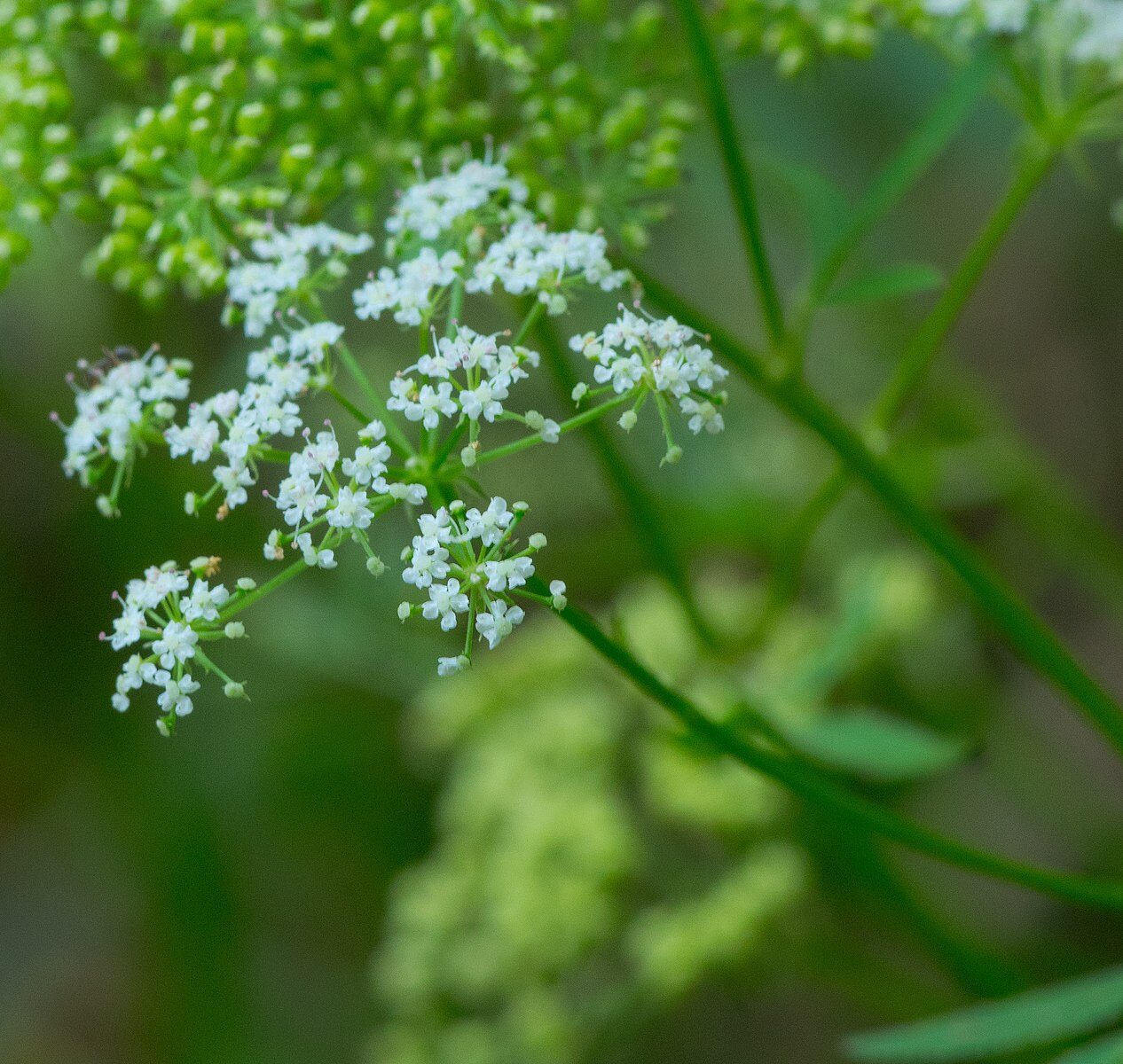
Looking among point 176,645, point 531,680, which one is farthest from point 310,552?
point 531,680

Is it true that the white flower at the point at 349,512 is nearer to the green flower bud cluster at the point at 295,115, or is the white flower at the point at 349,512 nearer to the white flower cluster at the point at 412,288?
the white flower cluster at the point at 412,288

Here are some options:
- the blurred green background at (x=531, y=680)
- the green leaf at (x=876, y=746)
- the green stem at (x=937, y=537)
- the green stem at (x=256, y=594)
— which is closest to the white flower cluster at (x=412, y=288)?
the green stem at (x=256, y=594)

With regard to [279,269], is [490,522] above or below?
below

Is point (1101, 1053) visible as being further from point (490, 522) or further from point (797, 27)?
point (797, 27)

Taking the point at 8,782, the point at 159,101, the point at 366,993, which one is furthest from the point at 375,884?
the point at 159,101

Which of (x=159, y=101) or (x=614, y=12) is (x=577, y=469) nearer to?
(x=614, y=12)

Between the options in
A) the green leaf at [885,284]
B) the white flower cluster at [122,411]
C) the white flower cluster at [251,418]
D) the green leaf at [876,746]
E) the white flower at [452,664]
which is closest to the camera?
the white flower at [452,664]
